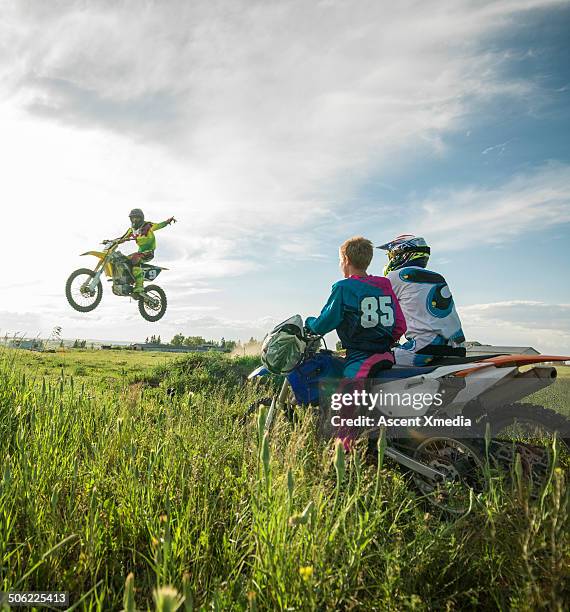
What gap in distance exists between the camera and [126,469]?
9.70ft

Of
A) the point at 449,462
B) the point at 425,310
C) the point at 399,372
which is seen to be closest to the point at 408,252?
the point at 425,310

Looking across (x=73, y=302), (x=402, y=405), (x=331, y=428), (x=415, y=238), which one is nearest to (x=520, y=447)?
(x=402, y=405)

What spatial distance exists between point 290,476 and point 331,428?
7.82ft

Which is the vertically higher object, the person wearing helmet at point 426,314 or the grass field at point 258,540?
the person wearing helmet at point 426,314

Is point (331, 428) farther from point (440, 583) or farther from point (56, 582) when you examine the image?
point (56, 582)

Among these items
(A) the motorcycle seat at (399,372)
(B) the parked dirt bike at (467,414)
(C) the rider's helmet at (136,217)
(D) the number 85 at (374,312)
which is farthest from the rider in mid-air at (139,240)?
(A) the motorcycle seat at (399,372)

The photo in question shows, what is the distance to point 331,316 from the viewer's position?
4023 millimetres

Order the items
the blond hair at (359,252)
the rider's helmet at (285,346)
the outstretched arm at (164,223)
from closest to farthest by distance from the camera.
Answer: the rider's helmet at (285,346) < the blond hair at (359,252) < the outstretched arm at (164,223)

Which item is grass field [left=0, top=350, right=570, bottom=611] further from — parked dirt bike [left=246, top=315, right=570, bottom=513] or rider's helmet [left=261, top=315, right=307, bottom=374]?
rider's helmet [left=261, top=315, right=307, bottom=374]

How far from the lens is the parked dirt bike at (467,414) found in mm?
3445

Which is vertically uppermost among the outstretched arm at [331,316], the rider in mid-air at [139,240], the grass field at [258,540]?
the rider in mid-air at [139,240]

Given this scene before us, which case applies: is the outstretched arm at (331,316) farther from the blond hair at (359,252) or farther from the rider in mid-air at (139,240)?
the rider in mid-air at (139,240)

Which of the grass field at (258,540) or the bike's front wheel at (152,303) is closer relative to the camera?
the grass field at (258,540)

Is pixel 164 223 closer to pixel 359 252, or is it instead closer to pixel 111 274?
pixel 111 274
